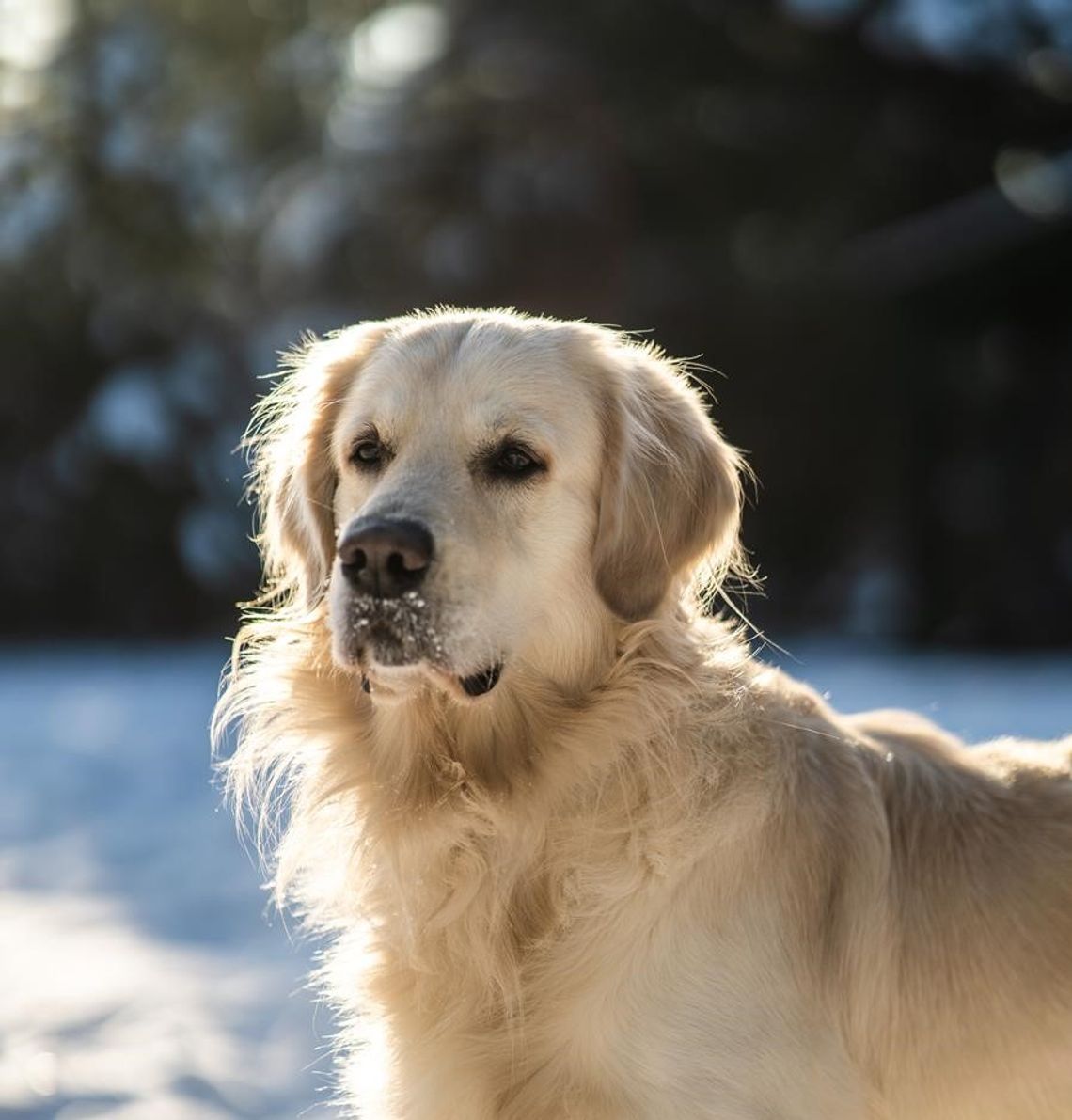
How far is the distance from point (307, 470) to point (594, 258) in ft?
33.3

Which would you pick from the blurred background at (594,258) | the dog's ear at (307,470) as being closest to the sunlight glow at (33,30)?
the blurred background at (594,258)

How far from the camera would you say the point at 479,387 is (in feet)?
9.17

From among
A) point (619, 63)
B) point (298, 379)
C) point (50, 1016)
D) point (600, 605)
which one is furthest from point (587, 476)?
point (619, 63)

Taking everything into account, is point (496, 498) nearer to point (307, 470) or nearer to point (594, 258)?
point (307, 470)

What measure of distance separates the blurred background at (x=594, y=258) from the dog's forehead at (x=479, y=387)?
29.2ft

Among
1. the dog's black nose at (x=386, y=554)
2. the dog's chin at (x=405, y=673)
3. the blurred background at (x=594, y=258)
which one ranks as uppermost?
the blurred background at (x=594, y=258)

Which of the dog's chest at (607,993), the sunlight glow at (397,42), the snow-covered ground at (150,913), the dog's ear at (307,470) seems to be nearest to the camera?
the dog's chest at (607,993)

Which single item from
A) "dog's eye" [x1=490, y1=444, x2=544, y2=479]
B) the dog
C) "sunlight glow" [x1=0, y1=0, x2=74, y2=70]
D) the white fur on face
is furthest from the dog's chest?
"sunlight glow" [x1=0, y1=0, x2=74, y2=70]

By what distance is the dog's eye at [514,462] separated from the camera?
2.76 metres

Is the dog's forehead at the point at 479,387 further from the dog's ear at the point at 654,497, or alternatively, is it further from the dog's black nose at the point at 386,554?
the dog's black nose at the point at 386,554

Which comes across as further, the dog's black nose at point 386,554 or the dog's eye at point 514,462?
the dog's eye at point 514,462

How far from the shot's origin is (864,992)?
256cm

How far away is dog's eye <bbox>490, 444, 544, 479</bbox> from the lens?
2760 millimetres

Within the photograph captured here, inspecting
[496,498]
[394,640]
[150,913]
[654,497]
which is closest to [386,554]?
[394,640]
